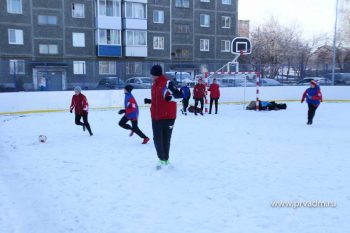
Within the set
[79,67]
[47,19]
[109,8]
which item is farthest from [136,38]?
[79,67]

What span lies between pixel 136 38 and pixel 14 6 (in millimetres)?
11357

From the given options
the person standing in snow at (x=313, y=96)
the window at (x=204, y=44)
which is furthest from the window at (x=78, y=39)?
the person standing in snow at (x=313, y=96)

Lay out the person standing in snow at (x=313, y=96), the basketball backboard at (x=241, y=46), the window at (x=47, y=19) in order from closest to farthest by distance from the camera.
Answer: the person standing in snow at (x=313, y=96) → the basketball backboard at (x=241, y=46) → the window at (x=47, y=19)

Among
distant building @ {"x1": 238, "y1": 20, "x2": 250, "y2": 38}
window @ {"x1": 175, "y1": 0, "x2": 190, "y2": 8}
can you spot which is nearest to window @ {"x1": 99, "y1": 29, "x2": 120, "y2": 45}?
window @ {"x1": 175, "y1": 0, "x2": 190, "y2": 8}

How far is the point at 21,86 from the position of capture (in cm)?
1591

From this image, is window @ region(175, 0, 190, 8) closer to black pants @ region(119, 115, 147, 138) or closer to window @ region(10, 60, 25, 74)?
window @ region(10, 60, 25, 74)

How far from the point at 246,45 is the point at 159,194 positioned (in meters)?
15.2

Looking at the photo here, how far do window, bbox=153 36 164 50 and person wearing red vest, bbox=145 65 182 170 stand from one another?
109ft

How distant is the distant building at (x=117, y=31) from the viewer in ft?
106

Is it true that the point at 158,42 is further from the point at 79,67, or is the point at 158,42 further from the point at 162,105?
the point at 162,105

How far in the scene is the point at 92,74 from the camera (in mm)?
18859

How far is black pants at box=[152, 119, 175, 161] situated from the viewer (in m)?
6.09

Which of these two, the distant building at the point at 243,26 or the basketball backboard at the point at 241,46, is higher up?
the distant building at the point at 243,26

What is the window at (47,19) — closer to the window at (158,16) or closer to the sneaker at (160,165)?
the window at (158,16)
